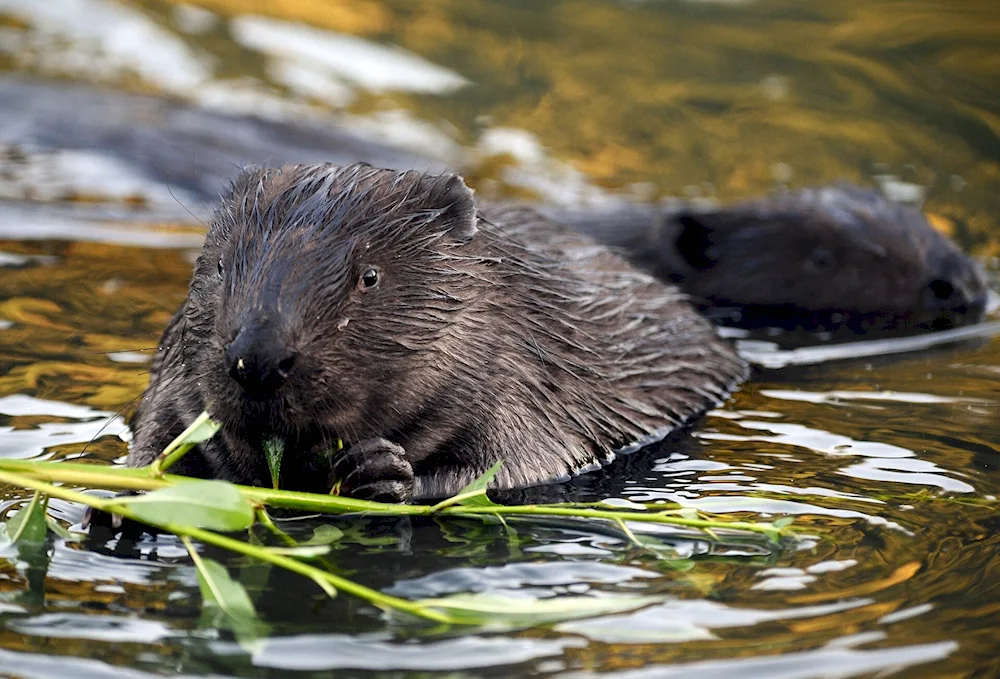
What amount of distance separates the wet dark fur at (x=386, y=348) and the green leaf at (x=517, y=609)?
67 centimetres

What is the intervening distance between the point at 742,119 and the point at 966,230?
2140 mm

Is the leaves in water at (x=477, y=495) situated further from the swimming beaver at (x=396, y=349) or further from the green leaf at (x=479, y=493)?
the swimming beaver at (x=396, y=349)

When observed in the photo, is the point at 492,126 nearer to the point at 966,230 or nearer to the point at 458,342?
the point at 966,230

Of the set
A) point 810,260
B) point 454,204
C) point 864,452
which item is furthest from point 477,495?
point 810,260

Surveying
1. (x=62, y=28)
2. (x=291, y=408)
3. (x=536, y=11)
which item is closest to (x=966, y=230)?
(x=536, y=11)

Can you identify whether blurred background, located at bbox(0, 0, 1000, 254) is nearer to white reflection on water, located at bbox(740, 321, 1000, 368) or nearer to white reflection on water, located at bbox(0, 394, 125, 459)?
white reflection on water, located at bbox(740, 321, 1000, 368)

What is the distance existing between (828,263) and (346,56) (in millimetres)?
4942

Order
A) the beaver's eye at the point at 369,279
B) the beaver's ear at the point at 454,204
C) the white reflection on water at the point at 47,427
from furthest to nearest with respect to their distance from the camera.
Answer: the white reflection on water at the point at 47,427 < the beaver's ear at the point at 454,204 < the beaver's eye at the point at 369,279

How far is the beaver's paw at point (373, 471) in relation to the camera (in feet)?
11.5

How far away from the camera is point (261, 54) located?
420 inches

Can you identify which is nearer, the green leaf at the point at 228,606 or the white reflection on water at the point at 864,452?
the green leaf at the point at 228,606

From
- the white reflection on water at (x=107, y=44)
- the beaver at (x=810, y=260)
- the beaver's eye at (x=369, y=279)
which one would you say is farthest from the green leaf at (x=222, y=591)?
the white reflection on water at (x=107, y=44)

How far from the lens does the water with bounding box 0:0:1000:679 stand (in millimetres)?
2852

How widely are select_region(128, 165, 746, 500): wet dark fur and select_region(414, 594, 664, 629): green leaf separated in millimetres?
672
